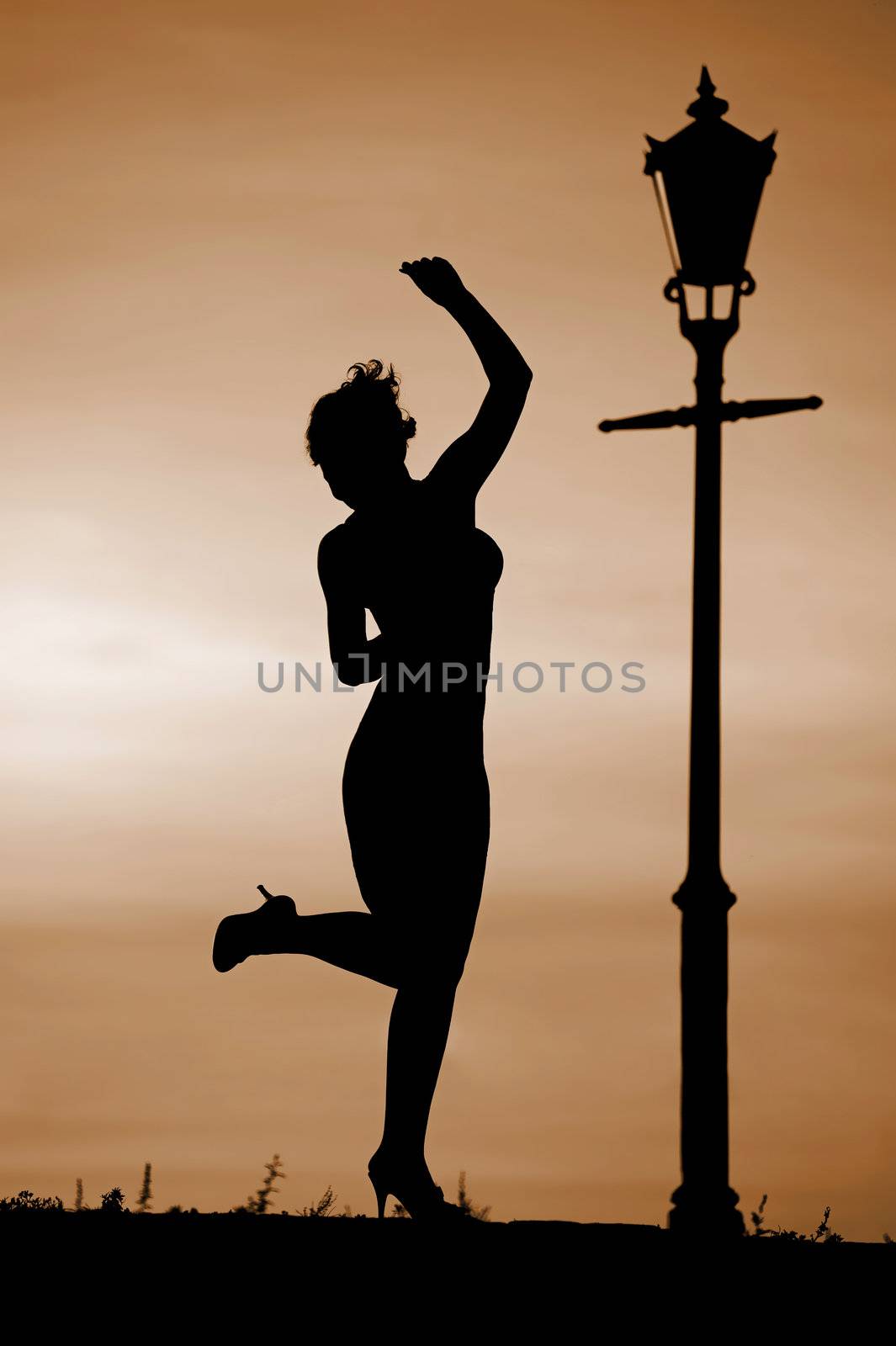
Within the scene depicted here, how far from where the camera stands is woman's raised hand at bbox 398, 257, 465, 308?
757cm

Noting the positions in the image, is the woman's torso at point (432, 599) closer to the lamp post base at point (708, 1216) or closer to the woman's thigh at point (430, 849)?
the woman's thigh at point (430, 849)

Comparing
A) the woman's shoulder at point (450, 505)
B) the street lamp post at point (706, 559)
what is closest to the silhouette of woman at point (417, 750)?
the woman's shoulder at point (450, 505)

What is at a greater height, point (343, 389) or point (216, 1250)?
point (343, 389)

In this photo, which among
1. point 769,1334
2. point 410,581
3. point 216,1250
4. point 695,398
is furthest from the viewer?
point 410,581

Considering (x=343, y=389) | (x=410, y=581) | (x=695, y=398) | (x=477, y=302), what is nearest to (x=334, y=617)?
(x=410, y=581)

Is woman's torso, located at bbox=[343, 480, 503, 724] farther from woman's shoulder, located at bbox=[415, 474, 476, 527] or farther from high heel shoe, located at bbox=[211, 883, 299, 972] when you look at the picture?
high heel shoe, located at bbox=[211, 883, 299, 972]

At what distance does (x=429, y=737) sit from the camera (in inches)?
300

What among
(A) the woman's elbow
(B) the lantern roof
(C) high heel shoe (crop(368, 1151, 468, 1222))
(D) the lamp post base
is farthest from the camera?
(A) the woman's elbow

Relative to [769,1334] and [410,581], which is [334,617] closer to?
[410,581]

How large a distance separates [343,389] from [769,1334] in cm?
416

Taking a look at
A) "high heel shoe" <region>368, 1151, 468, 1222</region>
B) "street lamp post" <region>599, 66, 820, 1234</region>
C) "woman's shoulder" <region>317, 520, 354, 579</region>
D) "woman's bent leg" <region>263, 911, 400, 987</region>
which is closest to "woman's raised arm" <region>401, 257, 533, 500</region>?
"woman's shoulder" <region>317, 520, 354, 579</region>

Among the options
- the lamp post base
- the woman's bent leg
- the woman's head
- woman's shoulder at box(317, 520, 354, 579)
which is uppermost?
the woman's head

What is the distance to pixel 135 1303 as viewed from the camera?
6363 millimetres

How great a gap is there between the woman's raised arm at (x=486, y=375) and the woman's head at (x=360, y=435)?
0.89 feet
